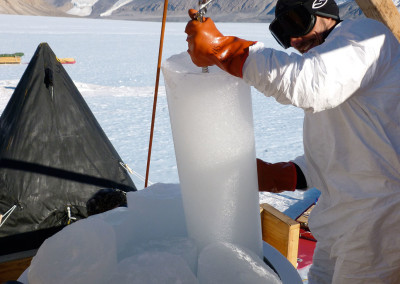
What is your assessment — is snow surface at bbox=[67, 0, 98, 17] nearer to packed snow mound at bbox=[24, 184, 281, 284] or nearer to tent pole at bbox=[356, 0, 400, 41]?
tent pole at bbox=[356, 0, 400, 41]

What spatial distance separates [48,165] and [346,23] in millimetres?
1770

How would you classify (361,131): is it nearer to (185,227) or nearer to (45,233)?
(185,227)

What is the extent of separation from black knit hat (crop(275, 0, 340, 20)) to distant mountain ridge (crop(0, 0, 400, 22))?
54.4 m

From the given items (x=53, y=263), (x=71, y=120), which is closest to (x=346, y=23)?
(x=53, y=263)

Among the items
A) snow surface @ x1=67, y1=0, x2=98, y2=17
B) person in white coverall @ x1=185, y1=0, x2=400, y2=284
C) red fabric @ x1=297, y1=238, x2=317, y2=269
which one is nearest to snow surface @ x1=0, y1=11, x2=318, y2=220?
red fabric @ x1=297, y1=238, x2=317, y2=269

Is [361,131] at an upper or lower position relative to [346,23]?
lower

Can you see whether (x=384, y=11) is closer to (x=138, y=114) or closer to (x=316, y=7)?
(x=316, y=7)

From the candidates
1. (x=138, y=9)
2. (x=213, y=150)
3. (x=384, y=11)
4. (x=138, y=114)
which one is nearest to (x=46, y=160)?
(x=213, y=150)

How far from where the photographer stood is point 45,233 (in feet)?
7.53

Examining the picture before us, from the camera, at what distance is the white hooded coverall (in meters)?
0.95

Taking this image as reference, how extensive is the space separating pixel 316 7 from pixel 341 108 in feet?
1.01

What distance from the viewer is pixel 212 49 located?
952 mm

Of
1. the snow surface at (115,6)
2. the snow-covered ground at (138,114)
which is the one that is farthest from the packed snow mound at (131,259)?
the snow surface at (115,6)

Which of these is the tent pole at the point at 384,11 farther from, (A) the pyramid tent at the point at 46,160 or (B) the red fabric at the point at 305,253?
(A) the pyramid tent at the point at 46,160
